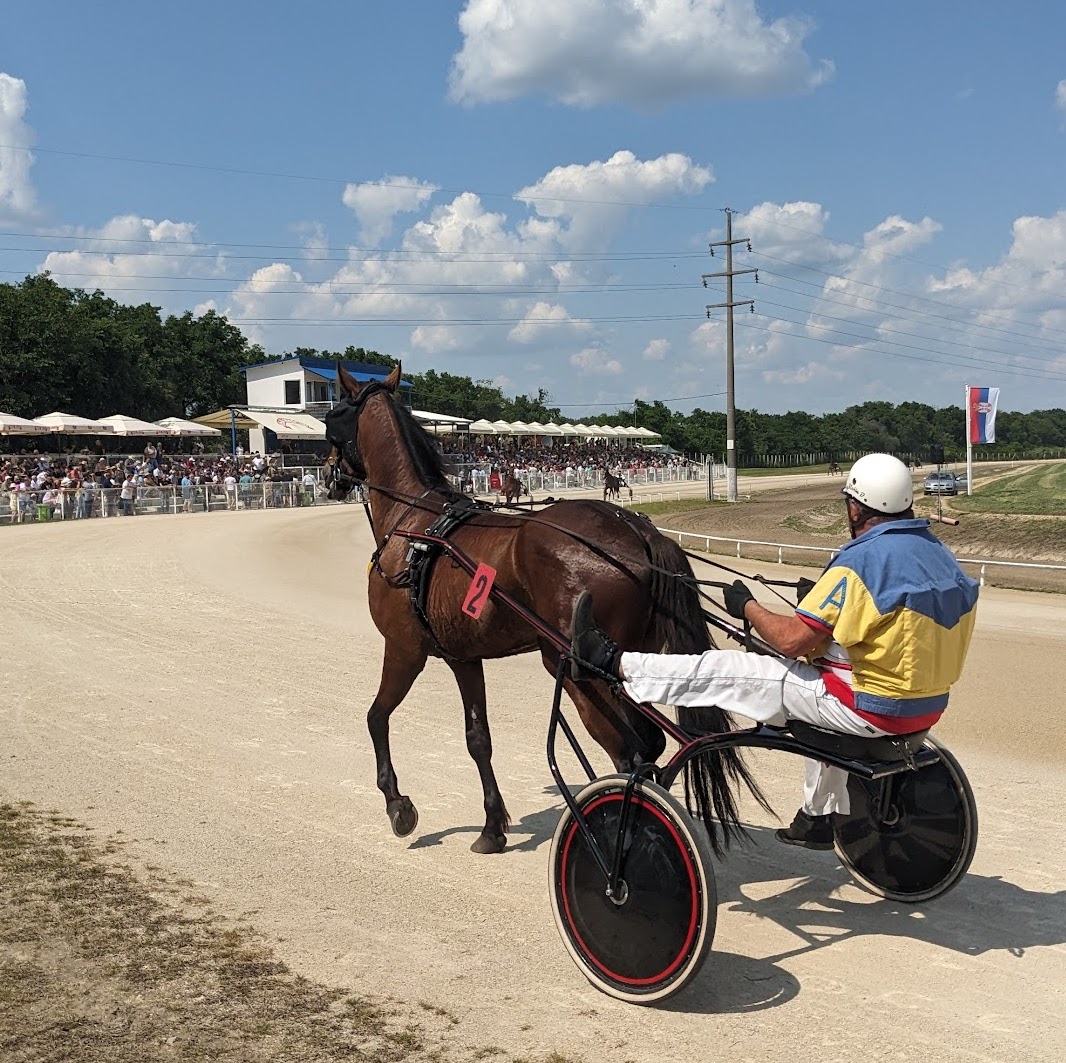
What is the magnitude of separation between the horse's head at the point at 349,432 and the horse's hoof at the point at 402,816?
1947 millimetres

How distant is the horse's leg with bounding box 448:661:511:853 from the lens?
5504 mm

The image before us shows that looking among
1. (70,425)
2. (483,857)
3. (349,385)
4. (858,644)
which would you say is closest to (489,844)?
(483,857)

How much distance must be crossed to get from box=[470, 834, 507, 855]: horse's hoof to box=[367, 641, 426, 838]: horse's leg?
370 millimetres

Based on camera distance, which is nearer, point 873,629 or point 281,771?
point 873,629

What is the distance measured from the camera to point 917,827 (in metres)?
4.48

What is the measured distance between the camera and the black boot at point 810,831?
183 inches

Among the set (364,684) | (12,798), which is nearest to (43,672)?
(364,684)

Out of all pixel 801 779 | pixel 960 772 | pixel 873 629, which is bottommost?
pixel 801 779

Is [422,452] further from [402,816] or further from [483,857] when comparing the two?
[483,857]

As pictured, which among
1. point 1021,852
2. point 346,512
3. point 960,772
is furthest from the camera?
point 346,512

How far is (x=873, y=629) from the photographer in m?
3.78

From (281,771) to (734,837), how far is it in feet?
9.78

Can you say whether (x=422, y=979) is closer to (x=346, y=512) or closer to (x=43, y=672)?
(x=43, y=672)

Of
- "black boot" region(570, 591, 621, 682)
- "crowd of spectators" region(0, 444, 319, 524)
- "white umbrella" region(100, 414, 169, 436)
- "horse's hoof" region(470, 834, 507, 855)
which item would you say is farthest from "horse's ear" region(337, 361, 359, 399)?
"white umbrella" region(100, 414, 169, 436)
